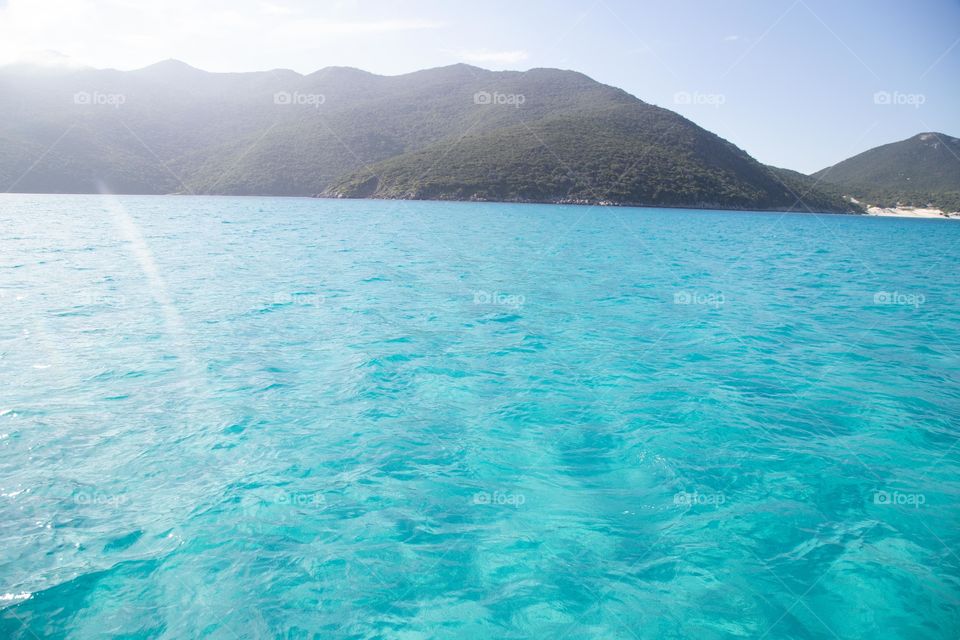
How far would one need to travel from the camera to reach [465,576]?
5535mm

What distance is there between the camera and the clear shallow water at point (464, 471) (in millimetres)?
5148

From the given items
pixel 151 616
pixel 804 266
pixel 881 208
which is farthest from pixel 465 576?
pixel 881 208

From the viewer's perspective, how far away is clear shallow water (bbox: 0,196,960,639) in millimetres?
5148

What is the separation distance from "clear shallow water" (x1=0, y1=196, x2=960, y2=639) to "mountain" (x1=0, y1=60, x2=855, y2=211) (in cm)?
9810

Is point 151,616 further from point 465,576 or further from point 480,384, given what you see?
point 480,384

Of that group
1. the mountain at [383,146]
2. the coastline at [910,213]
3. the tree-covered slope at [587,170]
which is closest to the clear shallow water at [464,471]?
the tree-covered slope at [587,170]

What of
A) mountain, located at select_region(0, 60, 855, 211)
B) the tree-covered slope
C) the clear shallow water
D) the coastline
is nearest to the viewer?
the clear shallow water

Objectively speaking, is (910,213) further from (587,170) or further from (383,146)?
(383,146)

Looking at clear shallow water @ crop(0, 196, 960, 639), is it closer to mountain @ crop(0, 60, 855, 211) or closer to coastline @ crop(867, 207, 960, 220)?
mountain @ crop(0, 60, 855, 211)

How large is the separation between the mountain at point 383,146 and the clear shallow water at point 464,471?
3862 inches

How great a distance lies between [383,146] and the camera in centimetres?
15338

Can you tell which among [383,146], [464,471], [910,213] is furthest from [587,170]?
[910,213]

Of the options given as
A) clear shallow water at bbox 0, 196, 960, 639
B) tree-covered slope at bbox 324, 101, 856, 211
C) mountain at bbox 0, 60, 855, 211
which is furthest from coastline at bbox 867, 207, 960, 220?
clear shallow water at bbox 0, 196, 960, 639

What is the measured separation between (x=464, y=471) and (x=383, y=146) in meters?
159
